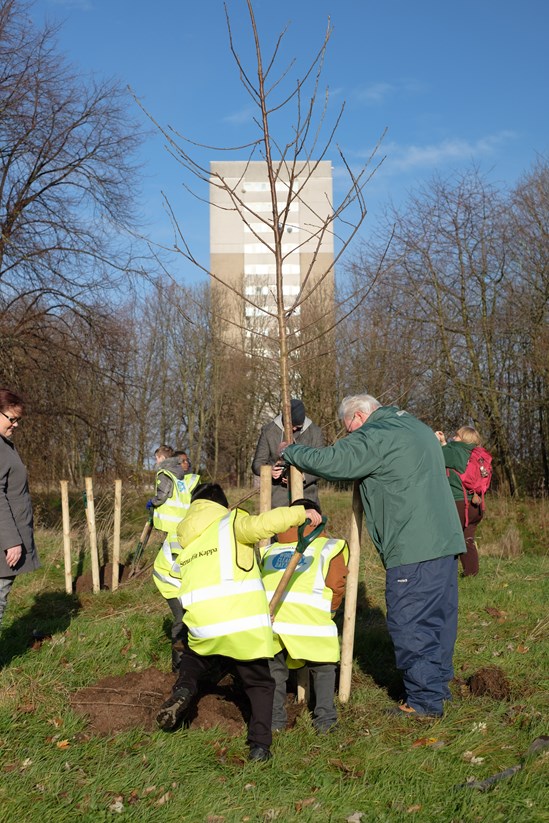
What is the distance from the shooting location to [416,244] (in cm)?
2258

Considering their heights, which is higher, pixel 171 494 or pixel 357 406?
pixel 357 406

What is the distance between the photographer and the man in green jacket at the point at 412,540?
504cm

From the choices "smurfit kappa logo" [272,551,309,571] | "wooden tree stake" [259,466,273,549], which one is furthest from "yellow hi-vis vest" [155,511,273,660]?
"wooden tree stake" [259,466,273,549]

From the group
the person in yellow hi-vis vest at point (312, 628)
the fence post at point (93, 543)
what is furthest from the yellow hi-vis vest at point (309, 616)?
the fence post at point (93, 543)

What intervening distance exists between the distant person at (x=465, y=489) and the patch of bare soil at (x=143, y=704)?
5.13 metres

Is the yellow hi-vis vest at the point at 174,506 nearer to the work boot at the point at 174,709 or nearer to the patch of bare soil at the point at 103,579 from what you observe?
→ the patch of bare soil at the point at 103,579

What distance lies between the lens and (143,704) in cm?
508

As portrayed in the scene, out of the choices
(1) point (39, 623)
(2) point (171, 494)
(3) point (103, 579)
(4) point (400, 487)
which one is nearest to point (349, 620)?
(4) point (400, 487)

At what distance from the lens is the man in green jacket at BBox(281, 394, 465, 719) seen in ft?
16.5

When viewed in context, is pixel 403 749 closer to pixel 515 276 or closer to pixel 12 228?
pixel 12 228

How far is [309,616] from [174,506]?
3031mm

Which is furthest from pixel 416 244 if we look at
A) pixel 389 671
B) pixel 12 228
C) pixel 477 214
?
pixel 389 671

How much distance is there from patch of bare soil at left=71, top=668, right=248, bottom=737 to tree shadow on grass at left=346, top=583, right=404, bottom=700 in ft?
3.96

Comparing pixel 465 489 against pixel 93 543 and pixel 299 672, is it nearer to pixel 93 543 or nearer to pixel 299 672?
pixel 93 543
